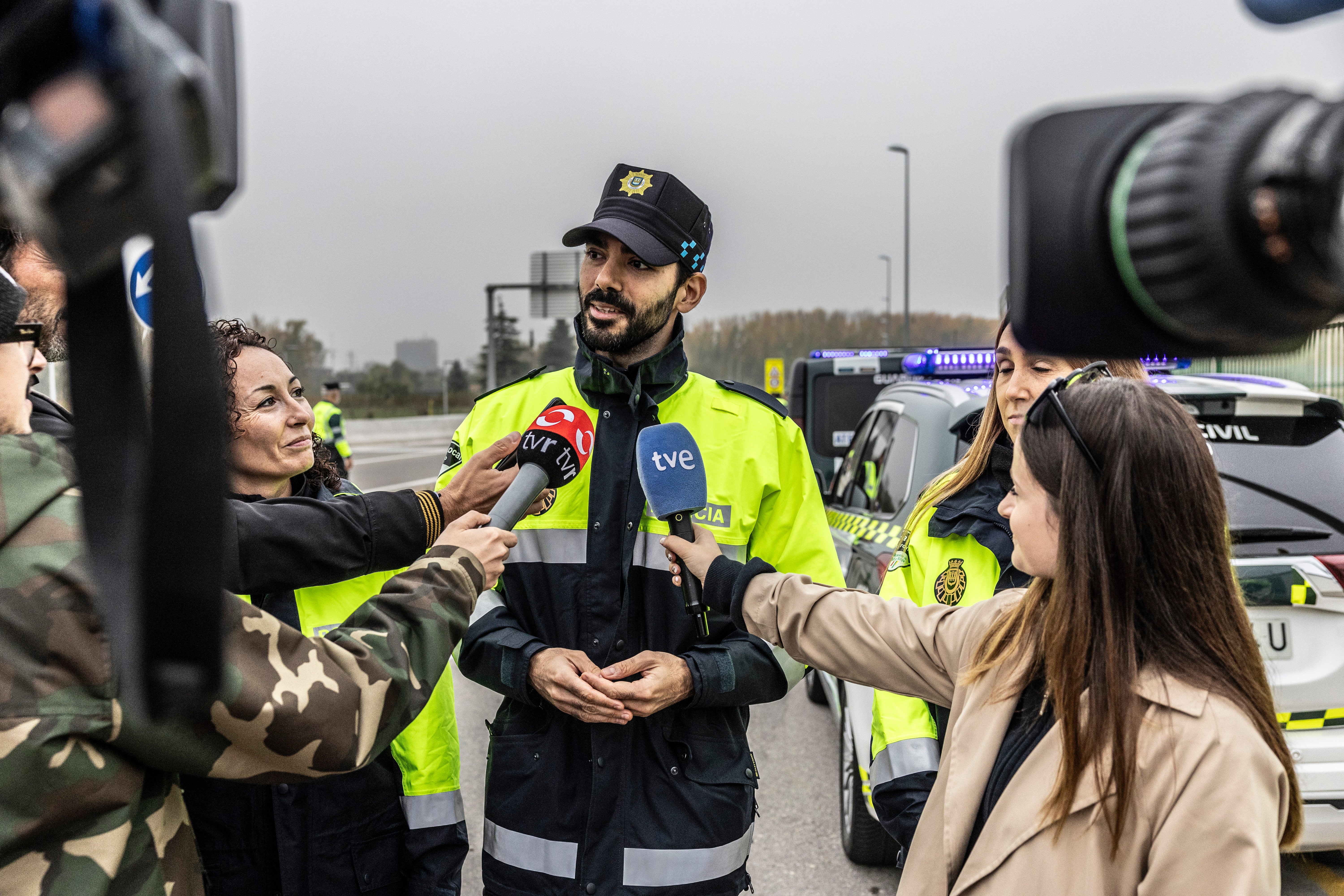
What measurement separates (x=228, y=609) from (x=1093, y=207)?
1084 millimetres

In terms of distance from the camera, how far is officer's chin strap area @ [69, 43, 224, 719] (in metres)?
0.41

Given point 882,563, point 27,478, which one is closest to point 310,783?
point 27,478

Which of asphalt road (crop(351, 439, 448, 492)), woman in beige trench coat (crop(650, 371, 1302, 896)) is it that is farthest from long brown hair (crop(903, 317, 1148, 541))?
asphalt road (crop(351, 439, 448, 492))

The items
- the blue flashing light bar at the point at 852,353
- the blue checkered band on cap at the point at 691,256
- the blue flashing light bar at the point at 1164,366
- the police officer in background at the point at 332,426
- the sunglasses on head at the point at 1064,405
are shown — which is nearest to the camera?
the sunglasses on head at the point at 1064,405

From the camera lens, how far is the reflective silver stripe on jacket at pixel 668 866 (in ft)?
7.00

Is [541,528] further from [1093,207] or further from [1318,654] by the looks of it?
[1318,654]

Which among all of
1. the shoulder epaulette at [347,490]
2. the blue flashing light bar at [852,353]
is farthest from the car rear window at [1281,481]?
the blue flashing light bar at [852,353]

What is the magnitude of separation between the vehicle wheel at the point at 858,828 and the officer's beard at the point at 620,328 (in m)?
2.28

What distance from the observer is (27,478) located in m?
1.11

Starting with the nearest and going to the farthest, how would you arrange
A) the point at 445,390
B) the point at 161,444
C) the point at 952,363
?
the point at 161,444 → the point at 952,363 → the point at 445,390

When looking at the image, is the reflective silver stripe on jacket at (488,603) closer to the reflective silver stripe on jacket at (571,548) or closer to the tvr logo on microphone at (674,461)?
the reflective silver stripe on jacket at (571,548)

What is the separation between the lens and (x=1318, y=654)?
3117mm

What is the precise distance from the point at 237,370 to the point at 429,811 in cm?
116

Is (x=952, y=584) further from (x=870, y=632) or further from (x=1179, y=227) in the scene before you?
(x=1179, y=227)
